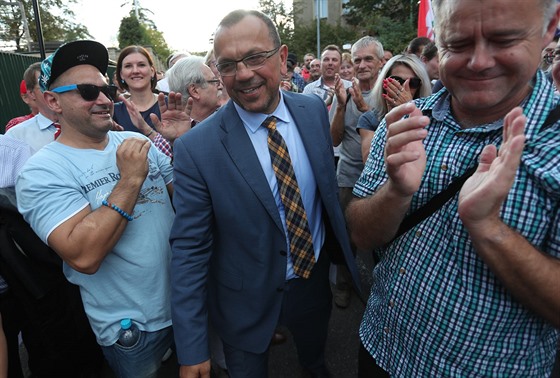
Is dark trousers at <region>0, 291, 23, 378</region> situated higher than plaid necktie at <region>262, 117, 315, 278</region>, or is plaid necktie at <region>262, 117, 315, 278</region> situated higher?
plaid necktie at <region>262, 117, 315, 278</region>

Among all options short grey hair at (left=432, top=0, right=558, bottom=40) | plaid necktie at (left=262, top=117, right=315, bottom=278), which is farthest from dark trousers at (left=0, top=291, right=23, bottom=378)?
short grey hair at (left=432, top=0, right=558, bottom=40)

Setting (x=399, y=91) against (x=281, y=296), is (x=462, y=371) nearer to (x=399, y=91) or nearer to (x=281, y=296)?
(x=281, y=296)

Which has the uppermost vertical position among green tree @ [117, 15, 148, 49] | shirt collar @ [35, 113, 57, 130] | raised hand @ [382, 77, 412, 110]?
green tree @ [117, 15, 148, 49]

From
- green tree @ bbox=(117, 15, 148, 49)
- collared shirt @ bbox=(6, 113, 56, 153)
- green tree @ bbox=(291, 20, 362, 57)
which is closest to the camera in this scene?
Answer: collared shirt @ bbox=(6, 113, 56, 153)

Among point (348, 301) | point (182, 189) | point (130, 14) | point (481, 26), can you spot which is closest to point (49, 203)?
point (182, 189)

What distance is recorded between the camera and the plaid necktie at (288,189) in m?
1.73

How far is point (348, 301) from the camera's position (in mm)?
3299

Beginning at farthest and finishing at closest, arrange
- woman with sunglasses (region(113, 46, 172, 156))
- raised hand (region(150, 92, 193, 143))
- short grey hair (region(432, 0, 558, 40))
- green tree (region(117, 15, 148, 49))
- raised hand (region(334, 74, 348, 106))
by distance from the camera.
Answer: green tree (region(117, 15, 148, 49)) → woman with sunglasses (region(113, 46, 172, 156)) → raised hand (region(334, 74, 348, 106)) → raised hand (region(150, 92, 193, 143)) → short grey hair (region(432, 0, 558, 40))

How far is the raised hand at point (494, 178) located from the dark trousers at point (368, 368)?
0.93m

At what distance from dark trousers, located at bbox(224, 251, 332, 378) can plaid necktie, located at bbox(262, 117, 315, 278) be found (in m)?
0.33

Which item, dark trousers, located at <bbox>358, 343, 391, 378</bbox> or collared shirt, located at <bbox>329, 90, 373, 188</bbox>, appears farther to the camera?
collared shirt, located at <bbox>329, 90, 373, 188</bbox>

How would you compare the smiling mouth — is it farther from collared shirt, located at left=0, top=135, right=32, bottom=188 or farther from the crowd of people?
collared shirt, located at left=0, top=135, right=32, bottom=188

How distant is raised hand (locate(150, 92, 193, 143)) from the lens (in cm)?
250

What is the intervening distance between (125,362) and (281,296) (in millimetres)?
904
